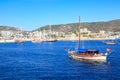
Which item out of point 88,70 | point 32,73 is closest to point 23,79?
point 32,73

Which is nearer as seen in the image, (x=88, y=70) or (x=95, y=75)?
(x=95, y=75)

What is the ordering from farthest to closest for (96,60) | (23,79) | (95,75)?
(96,60)
(95,75)
(23,79)

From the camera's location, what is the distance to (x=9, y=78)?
6072cm

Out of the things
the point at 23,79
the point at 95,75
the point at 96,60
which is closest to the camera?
the point at 23,79

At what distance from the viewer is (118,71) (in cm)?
6981

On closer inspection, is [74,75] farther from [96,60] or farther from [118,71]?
[96,60]

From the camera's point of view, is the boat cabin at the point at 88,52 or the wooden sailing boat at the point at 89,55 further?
the boat cabin at the point at 88,52

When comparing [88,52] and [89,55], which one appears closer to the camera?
[89,55]

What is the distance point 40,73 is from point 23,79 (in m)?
7.95

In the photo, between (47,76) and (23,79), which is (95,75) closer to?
(47,76)

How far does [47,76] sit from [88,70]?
499 inches

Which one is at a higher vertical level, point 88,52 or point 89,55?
point 88,52

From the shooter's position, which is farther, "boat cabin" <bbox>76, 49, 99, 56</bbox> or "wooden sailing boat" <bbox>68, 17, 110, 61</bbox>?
"boat cabin" <bbox>76, 49, 99, 56</bbox>

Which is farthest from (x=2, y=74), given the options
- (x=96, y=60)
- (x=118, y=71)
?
(x=96, y=60)
